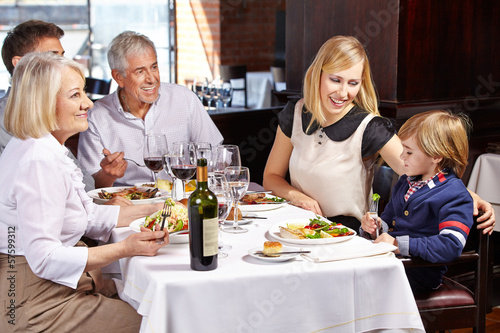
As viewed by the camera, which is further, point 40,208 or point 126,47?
point 126,47

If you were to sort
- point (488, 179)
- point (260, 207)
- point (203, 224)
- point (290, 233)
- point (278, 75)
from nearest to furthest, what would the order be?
point (203, 224) < point (290, 233) < point (260, 207) < point (488, 179) < point (278, 75)

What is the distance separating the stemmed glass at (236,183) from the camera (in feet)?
6.03

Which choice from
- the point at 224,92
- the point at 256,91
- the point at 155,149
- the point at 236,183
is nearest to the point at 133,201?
the point at 155,149

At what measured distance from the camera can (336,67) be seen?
2.44 metres

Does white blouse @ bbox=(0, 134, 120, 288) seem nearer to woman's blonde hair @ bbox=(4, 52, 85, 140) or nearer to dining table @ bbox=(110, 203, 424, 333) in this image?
woman's blonde hair @ bbox=(4, 52, 85, 140)

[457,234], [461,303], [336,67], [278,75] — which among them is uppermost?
[336,67]

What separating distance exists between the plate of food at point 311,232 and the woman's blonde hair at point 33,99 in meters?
0.71

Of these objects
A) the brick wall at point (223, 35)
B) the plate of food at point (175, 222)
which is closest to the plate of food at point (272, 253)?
the plate of food at point (175, 222)

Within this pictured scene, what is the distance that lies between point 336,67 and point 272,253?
1077 millimetres

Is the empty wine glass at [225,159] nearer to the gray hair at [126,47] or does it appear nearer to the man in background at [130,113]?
the man in background at [130,113]

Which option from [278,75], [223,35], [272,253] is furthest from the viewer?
[223,35]

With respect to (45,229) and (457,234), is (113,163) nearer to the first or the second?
(45,229)

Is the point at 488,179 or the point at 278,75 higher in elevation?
the point at 278,75

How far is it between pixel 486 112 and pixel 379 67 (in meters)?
0.75
